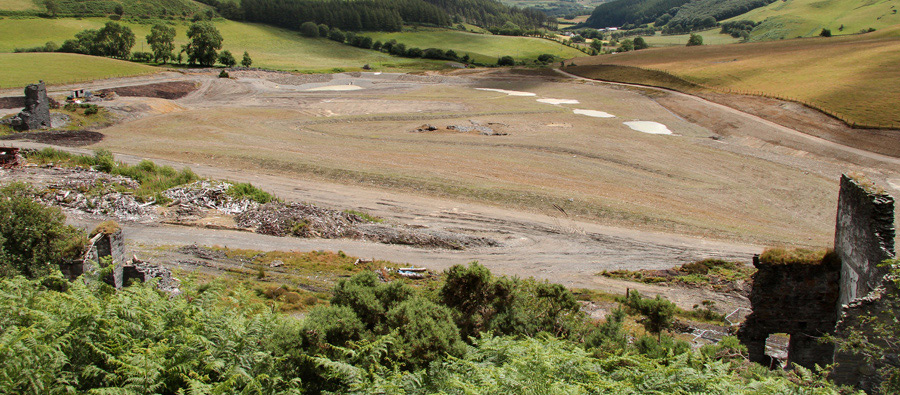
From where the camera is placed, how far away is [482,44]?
155750 millimetres

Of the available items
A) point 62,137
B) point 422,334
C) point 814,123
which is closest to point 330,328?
point 422,334

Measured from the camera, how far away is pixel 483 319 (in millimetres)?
14828

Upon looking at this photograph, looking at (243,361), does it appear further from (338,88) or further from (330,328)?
(338,88)

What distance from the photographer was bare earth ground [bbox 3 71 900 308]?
26969mm

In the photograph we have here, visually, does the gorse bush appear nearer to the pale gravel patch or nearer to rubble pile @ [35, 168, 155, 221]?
Result: rubble pile @ [35, 168, 155, 221]

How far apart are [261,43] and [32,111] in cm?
9153

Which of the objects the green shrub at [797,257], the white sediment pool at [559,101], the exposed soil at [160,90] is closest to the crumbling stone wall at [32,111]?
the exposed soil at [160,90]

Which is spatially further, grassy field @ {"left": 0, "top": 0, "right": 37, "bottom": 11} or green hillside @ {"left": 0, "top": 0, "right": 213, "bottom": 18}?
green hillside @ {"left": 0, "top": 0, "right": 213, "bottom": 18}

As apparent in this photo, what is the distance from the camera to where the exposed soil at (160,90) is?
6738cm

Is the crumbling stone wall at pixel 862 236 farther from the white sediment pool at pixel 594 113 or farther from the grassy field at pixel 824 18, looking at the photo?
the grassy field at pixel 824 18

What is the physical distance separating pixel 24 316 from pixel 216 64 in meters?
105

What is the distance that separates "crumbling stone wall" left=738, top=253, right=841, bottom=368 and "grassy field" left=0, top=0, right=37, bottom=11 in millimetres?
151390

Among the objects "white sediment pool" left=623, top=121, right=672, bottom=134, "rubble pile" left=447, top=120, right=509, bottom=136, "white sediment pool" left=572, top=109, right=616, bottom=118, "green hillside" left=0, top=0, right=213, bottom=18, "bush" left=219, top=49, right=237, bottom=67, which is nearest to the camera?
"rubble pile" left=447, top=120, right=509, bottom=136

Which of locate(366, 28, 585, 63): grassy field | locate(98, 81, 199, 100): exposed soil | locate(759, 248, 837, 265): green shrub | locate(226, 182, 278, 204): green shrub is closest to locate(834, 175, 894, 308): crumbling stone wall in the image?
locate(759, 248, 837, 265): green shrub
